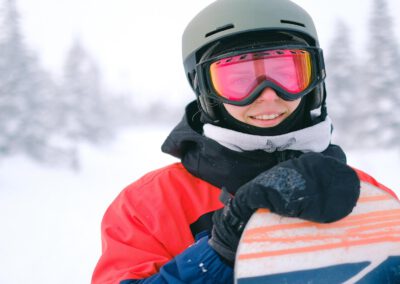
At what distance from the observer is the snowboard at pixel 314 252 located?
1.43 metres

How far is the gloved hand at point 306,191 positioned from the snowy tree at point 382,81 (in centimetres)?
2502

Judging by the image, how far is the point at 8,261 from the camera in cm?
→ 739

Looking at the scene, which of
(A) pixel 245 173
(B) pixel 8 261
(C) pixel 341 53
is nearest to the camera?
(A) pixel 245 173

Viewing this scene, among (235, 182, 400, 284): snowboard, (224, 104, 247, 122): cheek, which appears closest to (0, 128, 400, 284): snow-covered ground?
(224, 104, 247, 122): cheek

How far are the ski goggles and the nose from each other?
0.02m

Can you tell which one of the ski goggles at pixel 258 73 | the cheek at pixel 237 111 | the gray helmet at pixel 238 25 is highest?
the gray helmet at pixel 238 25

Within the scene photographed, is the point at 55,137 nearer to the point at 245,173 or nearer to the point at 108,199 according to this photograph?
the point at 108,199

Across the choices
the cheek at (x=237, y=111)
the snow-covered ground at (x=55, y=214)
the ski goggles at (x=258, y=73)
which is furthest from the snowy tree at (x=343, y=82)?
the cheek at (x=237, y=111)

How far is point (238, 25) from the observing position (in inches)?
87.5

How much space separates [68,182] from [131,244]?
2208 cm

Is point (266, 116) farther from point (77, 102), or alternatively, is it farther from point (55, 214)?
point (77, 102)

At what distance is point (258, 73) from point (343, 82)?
26.2 metres

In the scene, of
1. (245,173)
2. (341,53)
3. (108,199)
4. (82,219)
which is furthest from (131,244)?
(341,53)

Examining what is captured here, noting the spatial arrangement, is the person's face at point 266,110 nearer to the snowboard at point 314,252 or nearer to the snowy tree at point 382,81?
the snowboard at point 314,252
